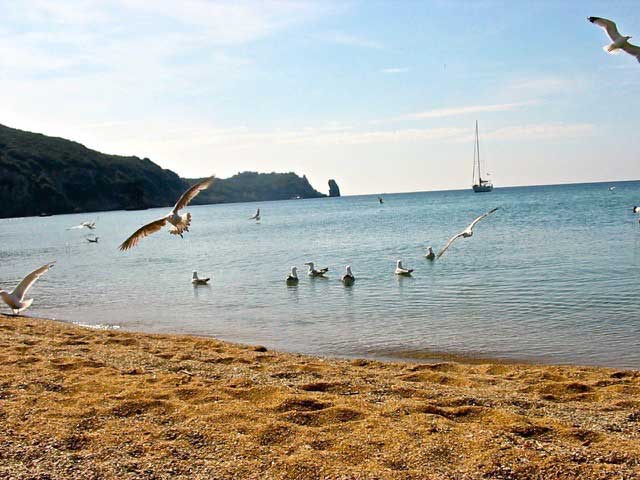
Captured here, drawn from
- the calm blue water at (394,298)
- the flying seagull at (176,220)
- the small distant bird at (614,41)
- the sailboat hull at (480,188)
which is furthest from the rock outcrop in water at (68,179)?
the small distant bird at (614,41)

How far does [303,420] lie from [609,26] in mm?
10391

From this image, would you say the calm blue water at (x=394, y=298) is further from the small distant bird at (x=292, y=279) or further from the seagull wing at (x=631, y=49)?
the seagull wing at (x=631, y=49)

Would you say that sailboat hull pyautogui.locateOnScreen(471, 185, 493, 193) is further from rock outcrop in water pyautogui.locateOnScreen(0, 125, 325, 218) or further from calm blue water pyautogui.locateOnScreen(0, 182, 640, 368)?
calm blue water pyautogui.locateOnScreen(0, 182, 640, 368)

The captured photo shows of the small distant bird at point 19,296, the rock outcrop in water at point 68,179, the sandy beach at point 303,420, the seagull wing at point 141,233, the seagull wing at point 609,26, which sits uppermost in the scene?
the rock outcrop in water at point 68,179

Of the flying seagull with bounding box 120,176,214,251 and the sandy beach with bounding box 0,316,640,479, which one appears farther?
the flying seagull with bounding box 120,176,214,251

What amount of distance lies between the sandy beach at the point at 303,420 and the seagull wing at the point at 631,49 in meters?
6.63

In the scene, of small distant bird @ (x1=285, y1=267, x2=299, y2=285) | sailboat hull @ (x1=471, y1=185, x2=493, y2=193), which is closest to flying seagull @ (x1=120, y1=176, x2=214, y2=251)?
Answer: small distant bird @ (x1=285, y1=267, x2=299, y2=285)

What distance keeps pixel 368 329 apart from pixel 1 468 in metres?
10.4

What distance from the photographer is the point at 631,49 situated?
40.0 feet

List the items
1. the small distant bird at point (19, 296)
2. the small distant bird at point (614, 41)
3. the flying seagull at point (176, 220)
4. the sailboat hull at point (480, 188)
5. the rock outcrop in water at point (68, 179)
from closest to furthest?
the small distant bird at point (614, 41), the flying seagull at point (176, 220), the small distant bird at point (19, 296), the rock outcrop in water at point (68, 179), the sailboat hull at point (480, 188)

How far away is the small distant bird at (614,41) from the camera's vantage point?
12133 mm

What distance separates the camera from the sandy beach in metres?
5.39

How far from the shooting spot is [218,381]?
8422mm

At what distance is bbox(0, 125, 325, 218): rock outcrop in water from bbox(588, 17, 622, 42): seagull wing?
462 ft
